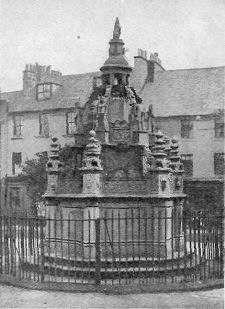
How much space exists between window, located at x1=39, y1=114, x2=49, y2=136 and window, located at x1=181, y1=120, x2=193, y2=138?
10.8 m

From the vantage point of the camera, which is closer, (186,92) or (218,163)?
(218,163)

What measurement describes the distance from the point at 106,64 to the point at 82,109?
5.09ft

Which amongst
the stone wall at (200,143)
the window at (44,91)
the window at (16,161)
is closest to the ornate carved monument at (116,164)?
the stone wall at (200,143)

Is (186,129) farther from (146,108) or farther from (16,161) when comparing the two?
(16,161)

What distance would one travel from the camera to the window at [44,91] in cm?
3738

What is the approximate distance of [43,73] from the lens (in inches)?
1558

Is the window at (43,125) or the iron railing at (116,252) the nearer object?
the iron railing at (116,252)

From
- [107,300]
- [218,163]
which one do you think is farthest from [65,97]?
[107,300]

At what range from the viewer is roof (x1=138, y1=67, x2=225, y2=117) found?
106 ft

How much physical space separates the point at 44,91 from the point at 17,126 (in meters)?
3.68

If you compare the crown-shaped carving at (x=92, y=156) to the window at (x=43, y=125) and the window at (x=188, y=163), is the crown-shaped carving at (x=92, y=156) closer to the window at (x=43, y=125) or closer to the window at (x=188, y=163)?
the window at (x=188, y=163)

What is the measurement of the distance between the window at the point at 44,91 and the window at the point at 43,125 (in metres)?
1.65

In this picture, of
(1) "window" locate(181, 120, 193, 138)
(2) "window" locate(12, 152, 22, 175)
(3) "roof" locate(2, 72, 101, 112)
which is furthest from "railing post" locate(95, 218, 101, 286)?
(2) "window" locate(12, 152, 22, 175)

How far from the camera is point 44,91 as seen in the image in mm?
37531
